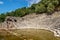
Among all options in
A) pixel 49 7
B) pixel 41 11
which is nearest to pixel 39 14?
pixel 41 11

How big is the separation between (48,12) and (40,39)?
58179mm

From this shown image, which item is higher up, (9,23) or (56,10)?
(56,10)

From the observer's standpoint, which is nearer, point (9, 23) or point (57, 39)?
point (57, 39)

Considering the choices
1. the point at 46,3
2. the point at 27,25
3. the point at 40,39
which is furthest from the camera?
the point at 46,3

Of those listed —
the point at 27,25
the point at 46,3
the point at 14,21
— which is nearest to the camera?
the point at 27,25

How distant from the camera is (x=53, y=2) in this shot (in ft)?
332

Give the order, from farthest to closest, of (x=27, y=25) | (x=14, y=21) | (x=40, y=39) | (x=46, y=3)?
(x=46, y=3)
(x=14, y=21)
(x=27, y=25)
(x=40, y=39)

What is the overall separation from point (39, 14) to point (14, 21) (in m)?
17.8

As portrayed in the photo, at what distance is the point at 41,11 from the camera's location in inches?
4183

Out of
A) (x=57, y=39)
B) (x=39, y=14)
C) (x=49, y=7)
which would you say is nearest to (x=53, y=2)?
(x=49, y=7)

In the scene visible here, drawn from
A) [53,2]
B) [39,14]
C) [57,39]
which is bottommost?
[57,39]

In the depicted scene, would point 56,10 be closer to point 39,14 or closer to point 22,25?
point 39,14

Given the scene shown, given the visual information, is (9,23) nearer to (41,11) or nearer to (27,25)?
(27,25)

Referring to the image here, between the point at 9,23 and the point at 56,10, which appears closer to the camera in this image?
the point at 9,23
